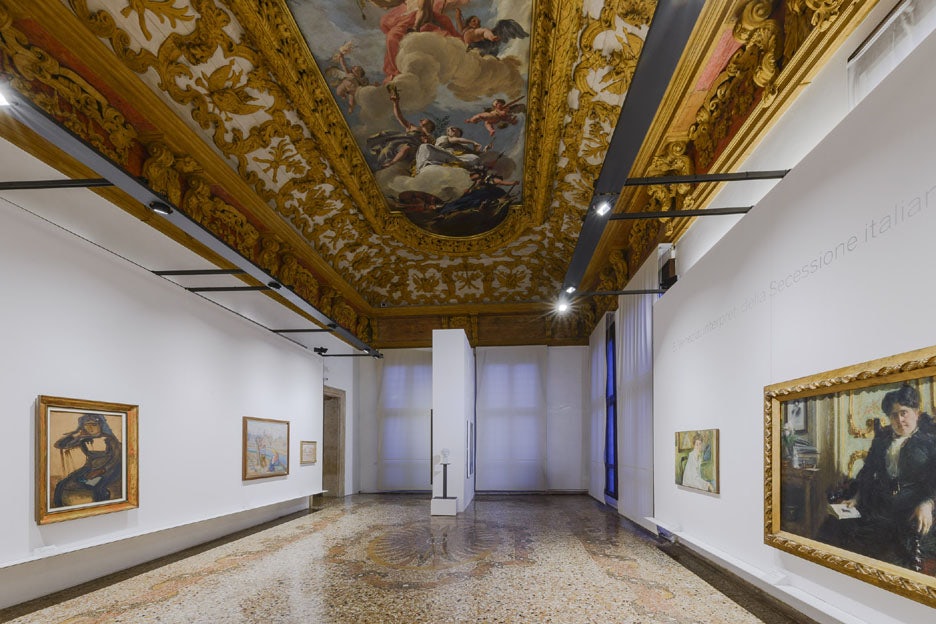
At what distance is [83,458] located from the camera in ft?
24.0

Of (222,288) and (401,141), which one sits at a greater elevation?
(401,141)

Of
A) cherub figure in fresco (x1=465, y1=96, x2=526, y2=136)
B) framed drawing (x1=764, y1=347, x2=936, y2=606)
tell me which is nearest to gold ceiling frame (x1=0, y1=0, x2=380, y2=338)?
cherub figure in fresco (x1=465, y1=96, x2=526, y2=136)

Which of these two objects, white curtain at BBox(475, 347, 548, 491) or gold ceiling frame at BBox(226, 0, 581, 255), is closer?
gold ceiling frame at BBox(226, 0, 581, 255)

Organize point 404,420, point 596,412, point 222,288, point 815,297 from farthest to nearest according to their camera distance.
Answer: point 404,420 → point 596,412 → point 222,288 → point 815,297

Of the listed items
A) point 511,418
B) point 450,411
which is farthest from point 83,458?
point 511,418

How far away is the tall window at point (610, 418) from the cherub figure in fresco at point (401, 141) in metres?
7.20

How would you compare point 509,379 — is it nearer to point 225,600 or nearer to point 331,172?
point 331,172

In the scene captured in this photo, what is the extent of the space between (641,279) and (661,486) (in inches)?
163

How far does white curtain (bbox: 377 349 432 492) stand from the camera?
67.7 ft

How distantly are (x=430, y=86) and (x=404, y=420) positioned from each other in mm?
13542

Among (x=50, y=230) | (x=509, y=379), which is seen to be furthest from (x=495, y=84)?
(x=509, y=379)

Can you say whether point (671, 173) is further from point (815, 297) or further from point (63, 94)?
point (63, 94)

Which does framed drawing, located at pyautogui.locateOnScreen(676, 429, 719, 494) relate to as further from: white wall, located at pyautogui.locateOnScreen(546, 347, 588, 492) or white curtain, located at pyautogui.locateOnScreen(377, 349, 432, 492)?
white curtain, located at pyautogui.locateOnScreen(377, 349, 432, 492)

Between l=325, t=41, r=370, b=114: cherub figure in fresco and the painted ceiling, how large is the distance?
33 millimetres
